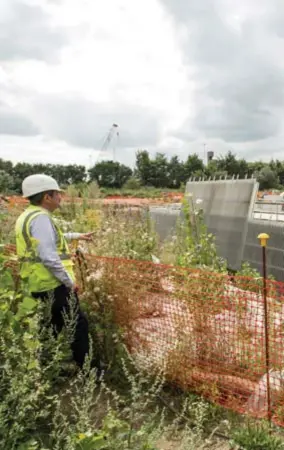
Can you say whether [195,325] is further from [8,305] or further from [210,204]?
[210,204]

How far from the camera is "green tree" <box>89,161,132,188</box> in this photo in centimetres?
7436

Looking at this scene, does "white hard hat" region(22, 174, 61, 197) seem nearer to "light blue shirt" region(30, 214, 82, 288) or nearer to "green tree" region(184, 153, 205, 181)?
"light blue shirt" region(30, 214, 82, 288)

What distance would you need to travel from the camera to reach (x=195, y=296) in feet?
13.4

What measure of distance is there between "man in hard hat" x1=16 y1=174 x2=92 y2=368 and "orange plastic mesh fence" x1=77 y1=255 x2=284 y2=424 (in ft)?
1.25

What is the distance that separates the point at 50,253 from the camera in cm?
359

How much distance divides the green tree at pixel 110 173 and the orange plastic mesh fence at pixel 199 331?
69.2 m

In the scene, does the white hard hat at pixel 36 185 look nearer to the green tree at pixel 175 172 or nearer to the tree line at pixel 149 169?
the tree line at pixel 149 169

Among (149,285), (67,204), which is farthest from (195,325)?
(67,204)

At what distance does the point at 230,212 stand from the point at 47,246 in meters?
6.17

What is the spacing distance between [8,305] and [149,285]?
5.77 ft

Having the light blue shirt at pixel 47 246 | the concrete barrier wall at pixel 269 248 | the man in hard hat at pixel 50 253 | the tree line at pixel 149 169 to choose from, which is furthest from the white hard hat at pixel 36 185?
the tree line at pixel 149 169

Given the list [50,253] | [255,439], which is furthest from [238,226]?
[255,439]

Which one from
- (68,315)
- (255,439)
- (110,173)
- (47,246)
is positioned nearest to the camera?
(255,439)

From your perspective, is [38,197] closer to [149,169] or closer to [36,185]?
[36,185]
